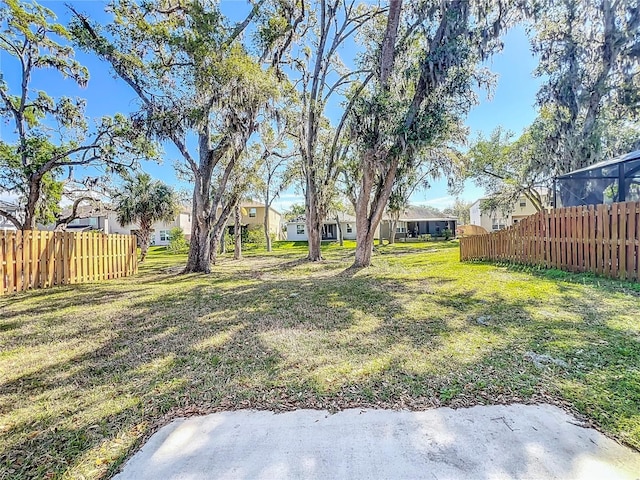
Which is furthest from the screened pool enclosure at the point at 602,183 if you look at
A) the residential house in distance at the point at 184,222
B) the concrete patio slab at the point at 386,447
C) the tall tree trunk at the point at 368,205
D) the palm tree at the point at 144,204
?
the residential house in distance at the point at 184,222

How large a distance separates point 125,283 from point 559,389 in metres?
9.93

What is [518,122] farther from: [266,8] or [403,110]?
[266,8]

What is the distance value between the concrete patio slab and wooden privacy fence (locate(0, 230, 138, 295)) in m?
8.04

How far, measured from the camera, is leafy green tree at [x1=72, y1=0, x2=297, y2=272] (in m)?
8.95

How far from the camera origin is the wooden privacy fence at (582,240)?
599 cm

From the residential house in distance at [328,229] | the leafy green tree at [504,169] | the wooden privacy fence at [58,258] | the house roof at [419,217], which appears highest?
the leafy green tree at [504,169]

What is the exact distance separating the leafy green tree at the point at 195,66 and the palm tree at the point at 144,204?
28.0 feet

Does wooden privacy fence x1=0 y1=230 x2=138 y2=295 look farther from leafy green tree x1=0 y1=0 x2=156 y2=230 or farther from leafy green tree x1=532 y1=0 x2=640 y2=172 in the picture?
leafy green tree x1=532 y1=0 x2=640 y2=172

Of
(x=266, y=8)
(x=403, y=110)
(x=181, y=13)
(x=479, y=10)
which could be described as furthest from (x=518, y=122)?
(x=181, y=13)

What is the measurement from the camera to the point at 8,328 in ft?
15.4

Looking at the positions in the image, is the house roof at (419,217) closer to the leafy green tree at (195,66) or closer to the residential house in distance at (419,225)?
the residential house in distance at (419,225)

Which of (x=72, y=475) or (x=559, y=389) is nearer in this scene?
(x=72, y=475)

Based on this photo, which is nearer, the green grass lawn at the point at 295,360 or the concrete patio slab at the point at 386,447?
the concrete patio slab at the point at 386,447

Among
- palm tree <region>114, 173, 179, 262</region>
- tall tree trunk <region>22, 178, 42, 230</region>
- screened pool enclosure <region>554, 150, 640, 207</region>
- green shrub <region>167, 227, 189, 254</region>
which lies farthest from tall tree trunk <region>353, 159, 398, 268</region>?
green shrub <region>167, 227, 189, 254</region>
